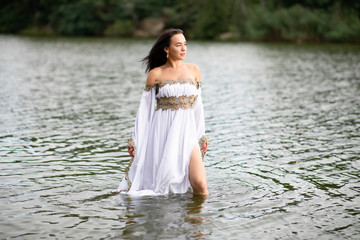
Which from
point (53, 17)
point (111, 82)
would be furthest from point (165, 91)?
point (53, 17)

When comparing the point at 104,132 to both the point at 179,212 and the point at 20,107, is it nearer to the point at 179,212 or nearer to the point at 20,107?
the point at 20,107

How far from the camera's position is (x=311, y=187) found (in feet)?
23.6

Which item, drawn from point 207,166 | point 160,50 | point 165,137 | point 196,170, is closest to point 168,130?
point 165,137

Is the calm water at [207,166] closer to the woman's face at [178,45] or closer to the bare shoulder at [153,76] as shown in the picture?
the bare shoulder at [153,76]

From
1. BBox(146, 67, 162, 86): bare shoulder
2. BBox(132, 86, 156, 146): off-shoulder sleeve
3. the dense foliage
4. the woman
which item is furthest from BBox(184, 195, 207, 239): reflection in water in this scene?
the dense foliage

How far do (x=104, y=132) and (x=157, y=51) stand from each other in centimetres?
468

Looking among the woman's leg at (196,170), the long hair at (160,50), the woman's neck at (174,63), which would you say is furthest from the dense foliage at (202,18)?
the woman's leg at (196,170)

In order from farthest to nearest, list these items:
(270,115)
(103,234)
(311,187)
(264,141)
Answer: (270,115)
(264,141)
(311,187)
(103,234)

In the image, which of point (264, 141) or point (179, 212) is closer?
point (179, 212)

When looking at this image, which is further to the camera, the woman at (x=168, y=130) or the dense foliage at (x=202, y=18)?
the dense foliage at (x=202, y=18)

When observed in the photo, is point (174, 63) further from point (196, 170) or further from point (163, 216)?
point (163, 216)

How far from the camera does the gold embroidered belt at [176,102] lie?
6.49m

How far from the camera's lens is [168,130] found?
6543 millimetres

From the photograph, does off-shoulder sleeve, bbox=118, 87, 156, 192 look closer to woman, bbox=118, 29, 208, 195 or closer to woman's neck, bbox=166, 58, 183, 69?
woman, bbox=118, 29, 208, 195
